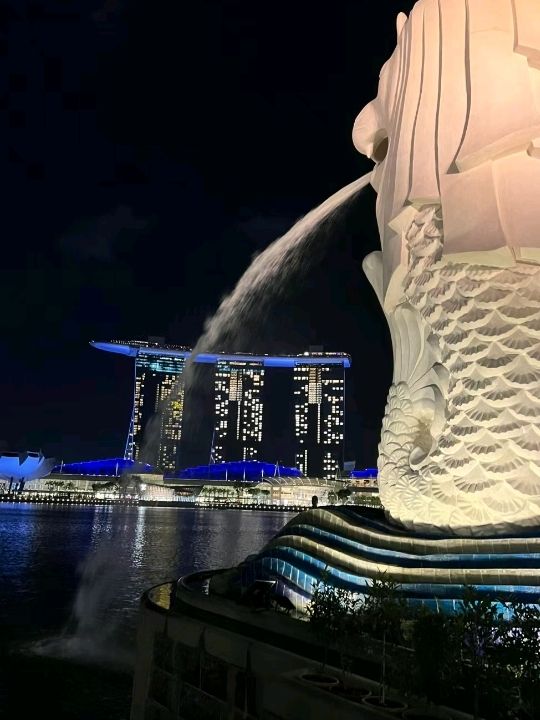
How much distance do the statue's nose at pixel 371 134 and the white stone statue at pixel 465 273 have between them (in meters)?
1.48

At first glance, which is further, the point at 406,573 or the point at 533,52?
the point at 533,52

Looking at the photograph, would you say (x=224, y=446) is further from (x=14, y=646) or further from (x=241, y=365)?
(x=14, y=646)

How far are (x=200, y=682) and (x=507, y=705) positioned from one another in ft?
12.8

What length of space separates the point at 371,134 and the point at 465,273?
5.43 meters

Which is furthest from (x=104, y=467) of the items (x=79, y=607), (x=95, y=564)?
(x=79, y=607)


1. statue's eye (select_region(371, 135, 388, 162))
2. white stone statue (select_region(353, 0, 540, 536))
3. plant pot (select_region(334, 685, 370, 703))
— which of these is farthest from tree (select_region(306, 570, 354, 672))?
statue's eye (select_region(371, 135, 388, 162))

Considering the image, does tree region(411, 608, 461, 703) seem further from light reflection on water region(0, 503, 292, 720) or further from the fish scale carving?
light reflection on water region(0, 503, 292, 720)

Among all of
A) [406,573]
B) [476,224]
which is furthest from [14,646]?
[476,224]

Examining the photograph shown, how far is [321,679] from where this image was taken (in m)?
6.48

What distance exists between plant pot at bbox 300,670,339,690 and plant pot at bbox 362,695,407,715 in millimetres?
419

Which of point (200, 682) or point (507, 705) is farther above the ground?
point (507, 705)

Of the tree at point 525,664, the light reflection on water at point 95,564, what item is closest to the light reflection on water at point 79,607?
the light reflection on water at point 95,564

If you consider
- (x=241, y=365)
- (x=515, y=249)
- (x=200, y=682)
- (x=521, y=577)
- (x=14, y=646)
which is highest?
(x=241, y=365)

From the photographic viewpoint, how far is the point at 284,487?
10206cm
